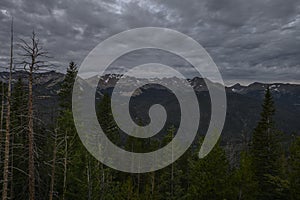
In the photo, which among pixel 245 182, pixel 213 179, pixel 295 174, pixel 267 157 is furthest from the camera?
pixel 267 157

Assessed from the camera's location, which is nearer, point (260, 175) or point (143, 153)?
point (260, 175)

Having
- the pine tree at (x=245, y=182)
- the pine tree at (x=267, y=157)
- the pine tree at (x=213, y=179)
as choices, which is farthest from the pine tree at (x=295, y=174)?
the pine tree at (x=213, y=179)

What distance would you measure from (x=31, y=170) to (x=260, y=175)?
2125cm

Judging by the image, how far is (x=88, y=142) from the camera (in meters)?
26.8

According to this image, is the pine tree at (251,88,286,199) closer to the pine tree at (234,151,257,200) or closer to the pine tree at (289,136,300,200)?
the pine tree at (234,151,257,200)

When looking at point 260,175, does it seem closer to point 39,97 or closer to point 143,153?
point 143,153

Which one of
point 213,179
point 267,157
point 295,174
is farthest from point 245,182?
point 267,157

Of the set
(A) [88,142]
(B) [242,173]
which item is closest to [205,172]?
(B) [242,173]

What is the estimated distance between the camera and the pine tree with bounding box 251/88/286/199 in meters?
26.4

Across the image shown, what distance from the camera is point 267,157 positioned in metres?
27.3

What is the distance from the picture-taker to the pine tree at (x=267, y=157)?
26.4 m

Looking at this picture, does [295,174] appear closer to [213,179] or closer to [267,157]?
[267,157]

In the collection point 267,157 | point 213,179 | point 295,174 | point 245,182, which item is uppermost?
point 267,157

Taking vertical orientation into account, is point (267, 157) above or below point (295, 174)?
above
